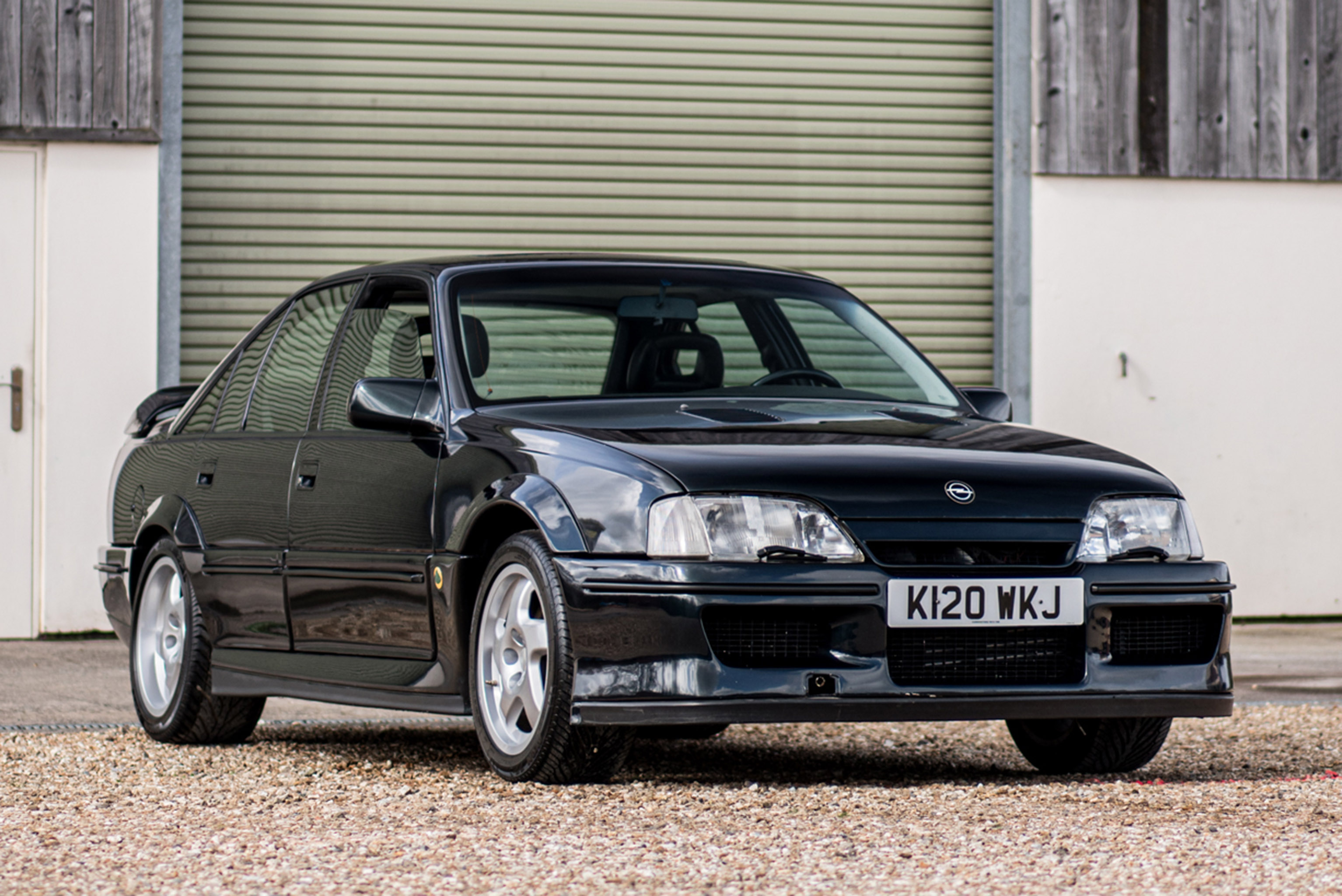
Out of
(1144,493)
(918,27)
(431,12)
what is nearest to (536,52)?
(431,12)

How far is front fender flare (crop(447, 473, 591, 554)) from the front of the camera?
16.2ft

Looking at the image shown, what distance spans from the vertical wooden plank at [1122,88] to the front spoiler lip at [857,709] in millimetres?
7872

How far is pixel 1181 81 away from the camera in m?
12.6

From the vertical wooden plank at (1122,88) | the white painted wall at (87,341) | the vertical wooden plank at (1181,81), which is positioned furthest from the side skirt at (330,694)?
the vertical wooden plank at (1181,81)

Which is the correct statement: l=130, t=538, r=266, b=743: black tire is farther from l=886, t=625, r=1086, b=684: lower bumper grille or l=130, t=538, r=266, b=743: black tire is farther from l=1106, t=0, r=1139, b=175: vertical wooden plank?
l=1106, t=0, r=1139, b=175: vertical wooden plank

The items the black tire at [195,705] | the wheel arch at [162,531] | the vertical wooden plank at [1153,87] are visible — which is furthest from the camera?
the vertical wooden plank at [1153,87]

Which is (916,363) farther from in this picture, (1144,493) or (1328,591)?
(1328,591)

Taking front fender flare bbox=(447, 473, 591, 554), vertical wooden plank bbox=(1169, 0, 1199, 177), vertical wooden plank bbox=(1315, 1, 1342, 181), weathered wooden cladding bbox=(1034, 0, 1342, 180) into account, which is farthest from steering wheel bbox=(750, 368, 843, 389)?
vertical wooden plank bbox=(1315, 1, 1342, 181)

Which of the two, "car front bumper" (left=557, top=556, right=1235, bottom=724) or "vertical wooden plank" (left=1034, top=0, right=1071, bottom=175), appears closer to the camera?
"car front bumper" (left=557, top=556, right=1235, bottom=724)

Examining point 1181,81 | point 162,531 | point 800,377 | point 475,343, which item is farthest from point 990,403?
point 1181,81

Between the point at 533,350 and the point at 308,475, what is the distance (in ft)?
2.50

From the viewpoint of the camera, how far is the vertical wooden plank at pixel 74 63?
11.1 m

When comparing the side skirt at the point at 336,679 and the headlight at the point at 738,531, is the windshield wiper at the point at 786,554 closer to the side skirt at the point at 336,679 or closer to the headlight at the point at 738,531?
the headlight at the point at 738,531

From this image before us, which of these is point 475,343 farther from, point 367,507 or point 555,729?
point 555,729
